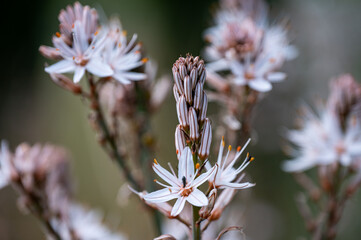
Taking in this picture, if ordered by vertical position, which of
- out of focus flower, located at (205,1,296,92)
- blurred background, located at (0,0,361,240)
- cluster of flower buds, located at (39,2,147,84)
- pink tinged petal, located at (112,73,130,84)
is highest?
blurred background, located at (0,0,361,240)

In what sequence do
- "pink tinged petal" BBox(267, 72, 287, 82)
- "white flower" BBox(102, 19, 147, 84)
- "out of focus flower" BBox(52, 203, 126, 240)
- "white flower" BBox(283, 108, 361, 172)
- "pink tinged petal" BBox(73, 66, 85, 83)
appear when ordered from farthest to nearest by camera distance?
"out of focus flower" BBox(52, 203, 126, 240)
"white flower" BBox(283, 108, 361, 172)
"pink tinged petal" BBox(267, 72, 287, 82)
"white flower" BBox(102, 19, 147, 84)
"pink tinged petal" BBox(73, 66, 85, 83)

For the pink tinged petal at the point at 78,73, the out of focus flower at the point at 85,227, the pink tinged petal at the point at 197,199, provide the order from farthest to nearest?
the out of focus flower at the point at 85,227 < the pink tinged petal at the point at 78,73 < the pink tinged petal at the point at 197,199

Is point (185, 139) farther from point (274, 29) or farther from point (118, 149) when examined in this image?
point (274, 29)

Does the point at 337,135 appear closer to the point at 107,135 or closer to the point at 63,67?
the point at 107,135

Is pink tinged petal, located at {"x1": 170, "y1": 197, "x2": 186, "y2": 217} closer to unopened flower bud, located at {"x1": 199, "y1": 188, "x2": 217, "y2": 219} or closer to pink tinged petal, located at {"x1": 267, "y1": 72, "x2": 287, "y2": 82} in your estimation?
unopened flower bud, located at {"x1": 199, "y1": 188, "x2": 217, "y2": 219}

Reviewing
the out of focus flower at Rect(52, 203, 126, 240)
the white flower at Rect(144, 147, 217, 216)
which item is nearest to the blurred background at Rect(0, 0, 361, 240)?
the out of focus flower at Rect(52, 203, 126, 240)

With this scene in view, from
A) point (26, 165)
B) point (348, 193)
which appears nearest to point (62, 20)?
point (26, 165)

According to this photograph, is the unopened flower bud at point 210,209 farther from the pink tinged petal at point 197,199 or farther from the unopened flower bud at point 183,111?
the unopened flower bud at point 183,111

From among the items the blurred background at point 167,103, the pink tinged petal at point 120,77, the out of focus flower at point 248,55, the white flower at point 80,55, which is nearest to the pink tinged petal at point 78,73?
the white flower at point 80,55
